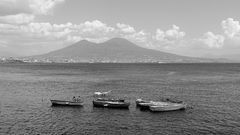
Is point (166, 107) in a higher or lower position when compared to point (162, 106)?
lower

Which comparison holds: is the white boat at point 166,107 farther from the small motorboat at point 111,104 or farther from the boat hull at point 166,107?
the small motorboat at point 111,104

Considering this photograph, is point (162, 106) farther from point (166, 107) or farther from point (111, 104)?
point (111, 104)

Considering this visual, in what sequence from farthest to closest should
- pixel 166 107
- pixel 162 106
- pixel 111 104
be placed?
pixel 111 104 → pixel 166 107 → pixel 162 106

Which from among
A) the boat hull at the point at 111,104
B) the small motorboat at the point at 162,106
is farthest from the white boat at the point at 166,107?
the boat hull at the point at 111,104

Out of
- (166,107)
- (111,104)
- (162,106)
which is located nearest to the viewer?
(162,106)

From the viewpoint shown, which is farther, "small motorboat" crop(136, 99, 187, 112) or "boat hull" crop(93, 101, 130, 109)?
"boat hull" crop(93, 101, 130, 109)

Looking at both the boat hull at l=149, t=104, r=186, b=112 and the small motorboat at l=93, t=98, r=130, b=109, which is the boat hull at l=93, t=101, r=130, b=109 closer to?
the small motorboat at l=93, t=98, r=130, b=109

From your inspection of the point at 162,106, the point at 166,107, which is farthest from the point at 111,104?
the point at 166,107

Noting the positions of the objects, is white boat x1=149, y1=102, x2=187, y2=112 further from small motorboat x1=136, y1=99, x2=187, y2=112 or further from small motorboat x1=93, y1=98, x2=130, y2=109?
small motorboat x1=93, y1=98, x2=130, y2=109

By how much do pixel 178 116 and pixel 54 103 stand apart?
34.1 metres

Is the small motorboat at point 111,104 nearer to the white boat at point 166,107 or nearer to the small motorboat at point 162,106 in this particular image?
the small motorboat at point 162,106

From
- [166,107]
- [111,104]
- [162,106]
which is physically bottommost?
[111,104]

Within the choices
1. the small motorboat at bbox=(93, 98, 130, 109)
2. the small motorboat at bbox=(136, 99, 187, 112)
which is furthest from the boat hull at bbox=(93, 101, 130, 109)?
the small motorboat at bbox=(136, 99, 187, 112)

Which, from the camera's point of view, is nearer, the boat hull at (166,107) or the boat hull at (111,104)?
the boat hull at (166,107)
